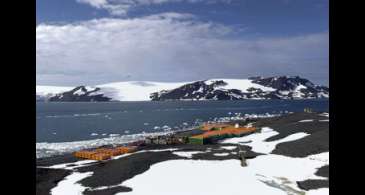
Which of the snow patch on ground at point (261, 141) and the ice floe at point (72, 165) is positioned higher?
the snow patch on ground at point (261, 141)

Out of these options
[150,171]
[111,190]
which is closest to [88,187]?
[111,190]

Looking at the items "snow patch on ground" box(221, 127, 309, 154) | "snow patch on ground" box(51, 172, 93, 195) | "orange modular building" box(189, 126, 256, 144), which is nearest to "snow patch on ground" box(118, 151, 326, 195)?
"snow patch on ground" box(51, 172, 93, 195)

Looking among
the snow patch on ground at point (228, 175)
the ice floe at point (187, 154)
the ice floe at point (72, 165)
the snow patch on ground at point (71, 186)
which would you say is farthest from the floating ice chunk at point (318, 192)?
the ice floe at point (72, 165)

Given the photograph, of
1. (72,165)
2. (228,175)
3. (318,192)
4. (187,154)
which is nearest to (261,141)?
(187,154)

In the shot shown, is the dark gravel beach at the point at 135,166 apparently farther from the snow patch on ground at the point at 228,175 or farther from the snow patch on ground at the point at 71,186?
the snow patch on ground at the point at 228,175

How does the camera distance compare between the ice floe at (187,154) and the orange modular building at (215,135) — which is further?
the orange modular building at (215,135)
